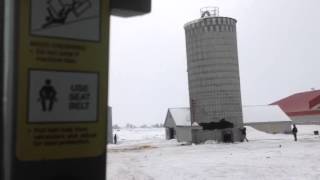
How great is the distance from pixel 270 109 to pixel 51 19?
68.3 meters

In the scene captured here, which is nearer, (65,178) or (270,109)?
(65,178)

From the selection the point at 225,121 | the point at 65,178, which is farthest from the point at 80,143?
the point at 225,121

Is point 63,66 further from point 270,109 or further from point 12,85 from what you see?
point 270,109

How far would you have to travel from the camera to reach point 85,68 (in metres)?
2.29

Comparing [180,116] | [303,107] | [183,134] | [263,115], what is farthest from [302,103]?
[183,134]

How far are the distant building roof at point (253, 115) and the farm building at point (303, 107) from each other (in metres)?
9.91

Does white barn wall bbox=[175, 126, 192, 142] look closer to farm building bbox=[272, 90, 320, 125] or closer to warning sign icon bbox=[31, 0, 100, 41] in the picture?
farm building bbox=[272, 90, 320, 125]

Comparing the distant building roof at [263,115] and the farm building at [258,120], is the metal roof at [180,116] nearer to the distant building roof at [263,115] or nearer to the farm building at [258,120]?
the farm building at [258,120]

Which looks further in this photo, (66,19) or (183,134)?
(183,134)

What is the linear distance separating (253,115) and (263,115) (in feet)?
4.16

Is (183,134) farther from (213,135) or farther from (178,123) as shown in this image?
(213,135)

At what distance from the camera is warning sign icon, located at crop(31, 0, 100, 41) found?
7.28ft

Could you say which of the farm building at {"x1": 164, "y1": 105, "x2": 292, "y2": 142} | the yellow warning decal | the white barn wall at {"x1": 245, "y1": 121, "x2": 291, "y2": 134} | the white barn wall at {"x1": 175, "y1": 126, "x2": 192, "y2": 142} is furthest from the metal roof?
the yellow warning decal

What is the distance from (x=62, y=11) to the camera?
89.0 inches
